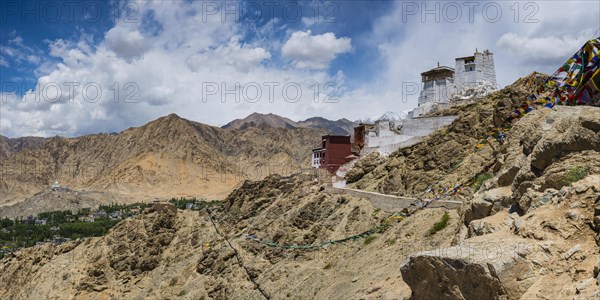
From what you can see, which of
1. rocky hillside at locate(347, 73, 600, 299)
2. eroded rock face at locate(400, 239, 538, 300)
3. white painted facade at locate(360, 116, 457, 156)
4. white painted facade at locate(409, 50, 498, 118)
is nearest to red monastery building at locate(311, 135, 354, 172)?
white painted facade at locate(360, 116, 457, 156)

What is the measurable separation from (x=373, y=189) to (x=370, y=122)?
1370cm

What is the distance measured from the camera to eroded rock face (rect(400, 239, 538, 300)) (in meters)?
7.79

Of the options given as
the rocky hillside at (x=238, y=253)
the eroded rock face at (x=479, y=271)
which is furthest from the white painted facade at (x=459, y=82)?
the eroded rock face at (x=479, y=271)

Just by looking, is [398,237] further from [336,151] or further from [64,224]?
[64,224]

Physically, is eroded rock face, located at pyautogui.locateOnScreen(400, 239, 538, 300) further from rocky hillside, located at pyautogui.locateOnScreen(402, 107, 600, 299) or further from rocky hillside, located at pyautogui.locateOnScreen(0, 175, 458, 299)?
rocky hillside, located at pyautogui.locateOnScreen(0, 175, 458, 299)

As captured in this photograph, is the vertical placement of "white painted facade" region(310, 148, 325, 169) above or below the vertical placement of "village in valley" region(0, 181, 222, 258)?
above

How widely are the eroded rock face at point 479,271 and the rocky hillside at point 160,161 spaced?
94.5 m

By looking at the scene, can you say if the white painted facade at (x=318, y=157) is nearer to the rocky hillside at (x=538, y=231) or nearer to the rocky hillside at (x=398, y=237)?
the rocky hillside at (x=398, y=237)

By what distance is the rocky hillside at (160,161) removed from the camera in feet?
375

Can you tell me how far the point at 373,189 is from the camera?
2822 centimetres

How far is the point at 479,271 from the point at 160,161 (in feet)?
389

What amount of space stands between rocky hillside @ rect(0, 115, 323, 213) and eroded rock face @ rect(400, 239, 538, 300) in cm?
9445

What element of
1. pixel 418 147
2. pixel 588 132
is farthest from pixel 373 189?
pixel 588 132

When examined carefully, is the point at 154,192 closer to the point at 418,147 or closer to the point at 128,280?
the point at 128,280
